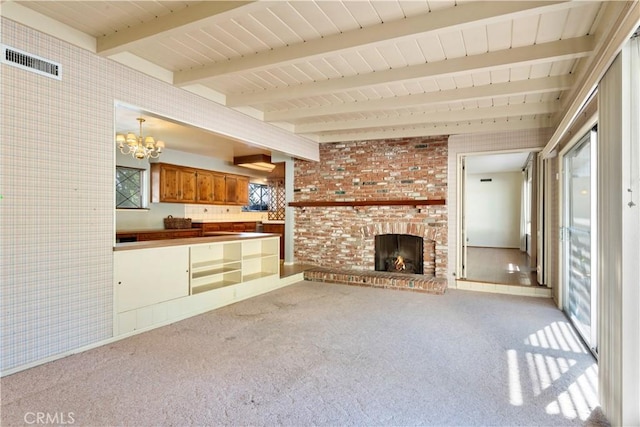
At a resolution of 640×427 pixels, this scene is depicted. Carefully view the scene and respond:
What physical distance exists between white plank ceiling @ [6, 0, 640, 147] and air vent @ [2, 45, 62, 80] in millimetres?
335

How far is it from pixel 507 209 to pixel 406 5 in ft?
32.8

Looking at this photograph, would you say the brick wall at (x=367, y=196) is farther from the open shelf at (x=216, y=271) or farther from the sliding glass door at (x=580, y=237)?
the open shelf at (x=216, y=271)

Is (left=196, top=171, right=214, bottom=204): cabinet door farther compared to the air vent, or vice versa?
(left=196, top=171, right=214, bottom=204): cabinet door

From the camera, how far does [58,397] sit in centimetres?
217

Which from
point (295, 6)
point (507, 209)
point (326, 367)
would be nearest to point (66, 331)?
point (326, 367)

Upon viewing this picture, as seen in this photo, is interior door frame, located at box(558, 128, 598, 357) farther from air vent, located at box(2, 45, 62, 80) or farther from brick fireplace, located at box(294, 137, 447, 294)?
air vent, located at box(2, 45, 62, 80)

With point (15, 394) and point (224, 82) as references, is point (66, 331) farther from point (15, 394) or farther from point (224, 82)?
point (224, 82)

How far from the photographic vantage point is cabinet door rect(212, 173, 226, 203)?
25.3ft

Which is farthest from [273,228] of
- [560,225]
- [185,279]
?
[560,225]

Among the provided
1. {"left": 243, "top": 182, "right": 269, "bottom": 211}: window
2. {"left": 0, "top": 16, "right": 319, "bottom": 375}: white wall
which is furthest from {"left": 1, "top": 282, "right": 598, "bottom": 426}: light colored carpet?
{"left": 243, "top": 182, "right": 269, "bottom": 211}: window

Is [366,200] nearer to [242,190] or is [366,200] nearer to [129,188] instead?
[242,190]

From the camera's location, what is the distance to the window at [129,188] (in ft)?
20.3

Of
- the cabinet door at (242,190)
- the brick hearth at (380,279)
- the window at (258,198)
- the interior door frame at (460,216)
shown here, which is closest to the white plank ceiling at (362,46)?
the interior door frame at (460,216)

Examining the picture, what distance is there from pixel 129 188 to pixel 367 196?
Answer: 4455mm
